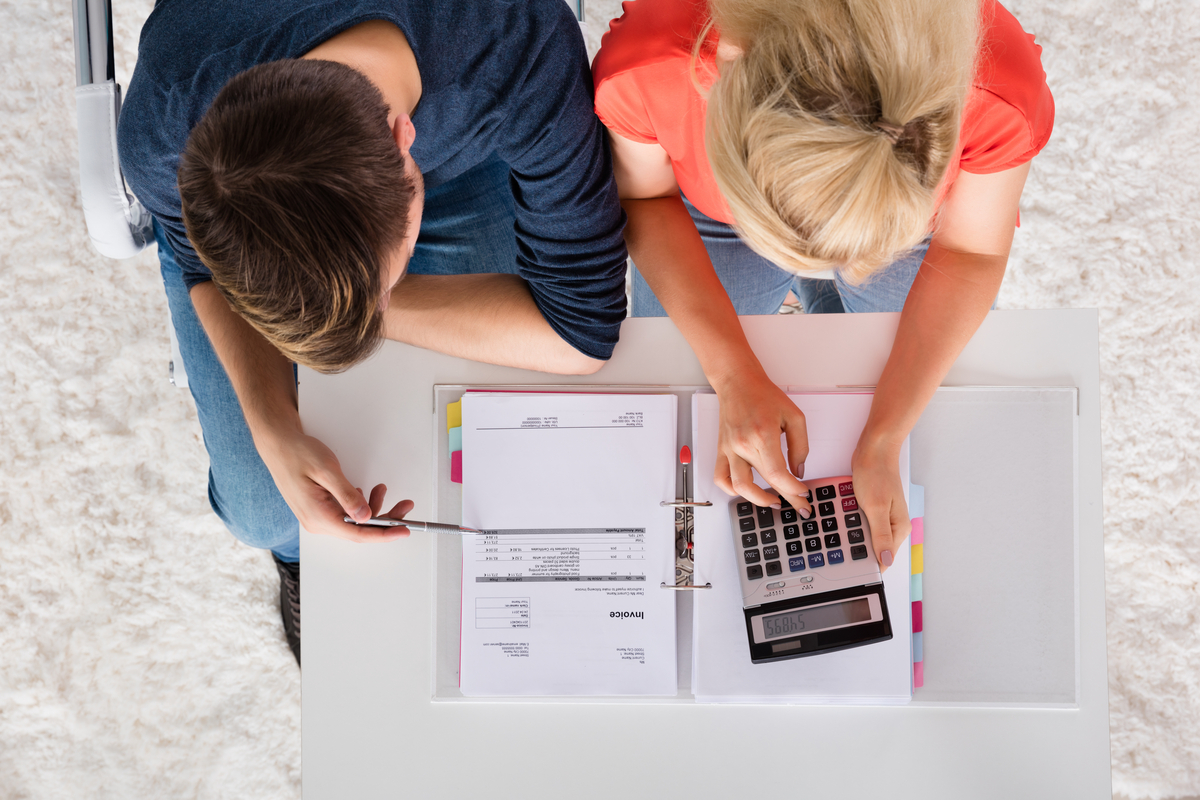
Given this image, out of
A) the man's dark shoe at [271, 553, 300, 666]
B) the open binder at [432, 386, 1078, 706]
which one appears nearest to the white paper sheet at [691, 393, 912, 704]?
the open binder at [432, 386, 1078, 706]

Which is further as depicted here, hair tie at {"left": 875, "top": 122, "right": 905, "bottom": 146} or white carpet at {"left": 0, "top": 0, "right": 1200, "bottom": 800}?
white carpet at {"left": 0, "top": 0, "right": 1200, "bottom": 800}

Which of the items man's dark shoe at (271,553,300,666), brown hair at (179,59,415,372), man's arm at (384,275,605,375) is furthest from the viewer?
man's dark shoe at (271,553,300,666)

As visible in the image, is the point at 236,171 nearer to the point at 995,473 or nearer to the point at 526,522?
the point at 526,522

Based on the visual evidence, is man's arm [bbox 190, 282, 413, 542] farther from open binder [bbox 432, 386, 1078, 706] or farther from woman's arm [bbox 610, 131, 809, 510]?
woman's arm [bbox 610, 131, 809, 510]

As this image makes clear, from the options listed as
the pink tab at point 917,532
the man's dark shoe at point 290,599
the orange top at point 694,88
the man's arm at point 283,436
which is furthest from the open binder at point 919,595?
the man's dark shoe at point 290,599

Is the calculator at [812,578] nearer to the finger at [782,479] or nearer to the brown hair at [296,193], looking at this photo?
the finger at [782,479]

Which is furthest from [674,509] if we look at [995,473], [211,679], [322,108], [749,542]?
[211,679]

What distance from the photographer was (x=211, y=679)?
4.06 feet

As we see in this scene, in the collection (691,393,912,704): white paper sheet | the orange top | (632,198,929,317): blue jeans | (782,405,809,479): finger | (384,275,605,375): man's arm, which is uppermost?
the orange top

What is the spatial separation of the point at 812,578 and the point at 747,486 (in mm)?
105

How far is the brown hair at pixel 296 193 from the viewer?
0.50 metres

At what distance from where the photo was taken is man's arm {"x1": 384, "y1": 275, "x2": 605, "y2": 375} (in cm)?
73

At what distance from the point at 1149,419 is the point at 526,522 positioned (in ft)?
3.77

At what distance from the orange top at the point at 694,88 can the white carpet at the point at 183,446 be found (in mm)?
697
